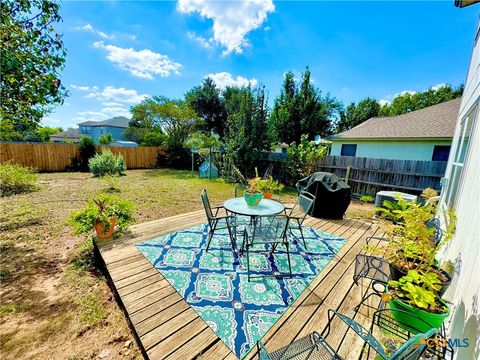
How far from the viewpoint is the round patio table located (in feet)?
9.02

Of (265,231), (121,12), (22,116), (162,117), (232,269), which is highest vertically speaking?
(121,12)

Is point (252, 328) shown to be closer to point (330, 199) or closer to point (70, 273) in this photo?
point (70, 273)

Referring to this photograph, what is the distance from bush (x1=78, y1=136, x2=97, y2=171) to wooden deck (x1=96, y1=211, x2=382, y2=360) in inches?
445

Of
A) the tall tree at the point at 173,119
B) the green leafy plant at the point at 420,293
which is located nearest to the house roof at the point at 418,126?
the green leafy plant at the point at 420,293

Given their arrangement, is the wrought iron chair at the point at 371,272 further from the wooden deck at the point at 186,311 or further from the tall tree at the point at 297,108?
the tall tree at the point at 297,108

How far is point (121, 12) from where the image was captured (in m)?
4.57

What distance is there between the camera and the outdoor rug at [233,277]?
1.72 metres

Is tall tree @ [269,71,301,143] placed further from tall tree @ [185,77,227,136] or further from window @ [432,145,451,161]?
window @ [432,145,451,161]

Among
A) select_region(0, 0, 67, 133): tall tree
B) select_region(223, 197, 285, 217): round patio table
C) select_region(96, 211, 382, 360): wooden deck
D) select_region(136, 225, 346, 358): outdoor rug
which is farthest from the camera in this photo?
select_region(223, 197, 285, 217): round patio table

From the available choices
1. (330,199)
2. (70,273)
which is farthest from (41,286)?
(330,199)

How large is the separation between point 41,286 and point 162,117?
1380 centimetres

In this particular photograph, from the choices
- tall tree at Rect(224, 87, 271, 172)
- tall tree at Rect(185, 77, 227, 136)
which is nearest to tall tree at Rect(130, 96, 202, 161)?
tall tree at Rect(185, 77, 227, 136)

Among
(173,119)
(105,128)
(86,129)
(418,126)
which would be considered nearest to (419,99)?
(418,126)

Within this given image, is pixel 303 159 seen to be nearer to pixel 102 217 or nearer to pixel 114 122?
pixel 102 217
